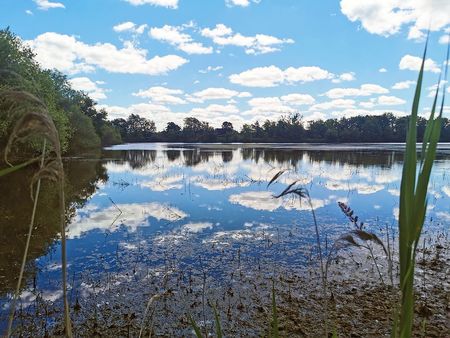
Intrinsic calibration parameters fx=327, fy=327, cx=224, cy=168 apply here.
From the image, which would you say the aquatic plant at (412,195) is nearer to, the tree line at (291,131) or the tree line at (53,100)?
the tree line at (53,100)

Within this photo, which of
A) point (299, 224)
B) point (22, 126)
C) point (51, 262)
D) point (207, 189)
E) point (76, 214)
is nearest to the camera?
point (22, 126)

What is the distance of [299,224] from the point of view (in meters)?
13.7

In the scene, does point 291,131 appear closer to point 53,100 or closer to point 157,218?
point 53,100

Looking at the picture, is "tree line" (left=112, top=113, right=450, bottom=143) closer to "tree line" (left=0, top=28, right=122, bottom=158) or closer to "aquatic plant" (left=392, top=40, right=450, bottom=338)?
"tree line" (left=0, top=28, right=122, bottom=158)

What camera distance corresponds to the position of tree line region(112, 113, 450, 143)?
534ft

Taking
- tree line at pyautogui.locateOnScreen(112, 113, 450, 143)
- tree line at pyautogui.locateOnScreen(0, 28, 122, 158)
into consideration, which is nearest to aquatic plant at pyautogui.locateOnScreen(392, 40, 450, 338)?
tree line at pyautogui.locateOnScreen(0, 28, 122, 158)

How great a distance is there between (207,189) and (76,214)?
30.1ft

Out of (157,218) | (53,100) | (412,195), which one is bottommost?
(157,218)

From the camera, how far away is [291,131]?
170m

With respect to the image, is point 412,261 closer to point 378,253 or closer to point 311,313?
point 311,313

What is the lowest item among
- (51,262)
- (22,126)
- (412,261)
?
(51,262)

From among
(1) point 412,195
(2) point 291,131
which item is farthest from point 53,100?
(2) point 291,131

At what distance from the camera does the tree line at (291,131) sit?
16275cm

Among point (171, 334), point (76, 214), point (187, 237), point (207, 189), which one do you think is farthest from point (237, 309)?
point (207, 189)
